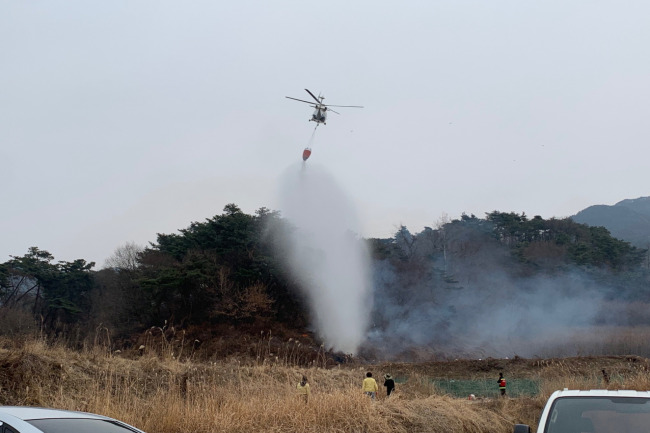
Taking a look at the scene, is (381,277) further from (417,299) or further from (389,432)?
(389,432)

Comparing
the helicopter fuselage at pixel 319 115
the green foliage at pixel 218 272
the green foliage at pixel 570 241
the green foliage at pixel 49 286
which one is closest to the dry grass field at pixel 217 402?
the helicopter fuselage at pixel 319 115

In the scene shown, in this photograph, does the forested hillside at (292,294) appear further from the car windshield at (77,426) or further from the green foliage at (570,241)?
the car windshield at (77,426)

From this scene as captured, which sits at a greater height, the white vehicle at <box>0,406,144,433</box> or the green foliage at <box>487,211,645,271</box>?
the green foliage at <box>487,211,645,271</box>

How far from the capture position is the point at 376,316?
5484 centimetres

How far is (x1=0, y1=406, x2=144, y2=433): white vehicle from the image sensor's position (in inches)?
210

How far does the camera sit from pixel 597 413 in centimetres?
630

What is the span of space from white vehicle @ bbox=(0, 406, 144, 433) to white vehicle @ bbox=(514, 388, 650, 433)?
431 cm

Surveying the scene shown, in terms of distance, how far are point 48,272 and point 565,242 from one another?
2175 inches

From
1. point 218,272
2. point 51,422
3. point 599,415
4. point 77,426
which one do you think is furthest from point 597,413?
point 218,272

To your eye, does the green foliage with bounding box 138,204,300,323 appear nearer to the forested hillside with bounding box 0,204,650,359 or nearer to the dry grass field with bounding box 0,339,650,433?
the forested hillside with bounding box 0,204,650,359

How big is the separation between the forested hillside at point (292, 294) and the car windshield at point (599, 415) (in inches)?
1467

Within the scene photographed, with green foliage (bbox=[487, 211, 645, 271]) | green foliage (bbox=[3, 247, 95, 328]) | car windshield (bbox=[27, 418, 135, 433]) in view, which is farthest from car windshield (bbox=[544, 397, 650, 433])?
green foliage (bbox=[487, 211, 645, 271])

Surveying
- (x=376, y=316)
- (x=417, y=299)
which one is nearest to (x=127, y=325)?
(x=376, y=316)

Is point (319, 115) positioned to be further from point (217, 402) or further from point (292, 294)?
point (217, 402)
